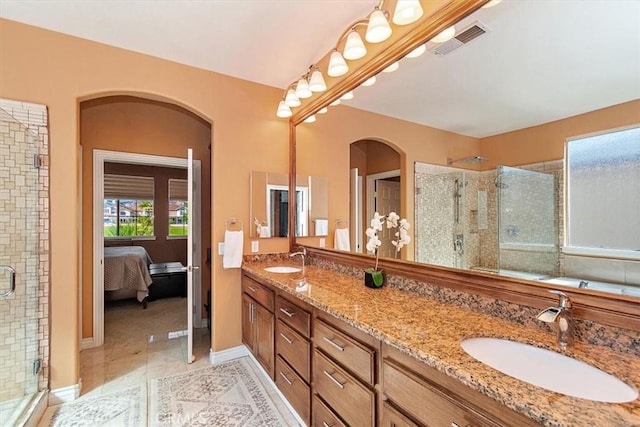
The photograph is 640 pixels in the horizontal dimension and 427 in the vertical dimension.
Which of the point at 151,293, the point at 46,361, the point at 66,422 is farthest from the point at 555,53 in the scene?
the point at 151,293

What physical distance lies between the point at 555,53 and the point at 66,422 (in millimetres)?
3426

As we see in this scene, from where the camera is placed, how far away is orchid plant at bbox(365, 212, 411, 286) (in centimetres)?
194

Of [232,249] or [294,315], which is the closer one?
[294,315]

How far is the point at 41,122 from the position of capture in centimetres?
215

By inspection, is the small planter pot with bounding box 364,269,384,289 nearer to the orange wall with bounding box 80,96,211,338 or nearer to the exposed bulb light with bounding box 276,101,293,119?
the exposed bulb light with bounding box 276,101,293,119

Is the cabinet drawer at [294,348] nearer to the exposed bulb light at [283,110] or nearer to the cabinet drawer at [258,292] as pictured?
the cabinet drawer at [258,292]

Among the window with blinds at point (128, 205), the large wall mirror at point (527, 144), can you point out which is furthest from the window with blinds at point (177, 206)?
the large wall mirror at point (527, 144)

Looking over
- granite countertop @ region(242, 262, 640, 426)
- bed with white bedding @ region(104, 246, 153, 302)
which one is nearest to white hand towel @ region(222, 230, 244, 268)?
granite countertop @ region(242, 262, 640, 426)

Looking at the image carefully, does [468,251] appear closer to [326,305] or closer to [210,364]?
[326,305]

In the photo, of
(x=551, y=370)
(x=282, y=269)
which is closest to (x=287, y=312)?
(x=282, y=269)

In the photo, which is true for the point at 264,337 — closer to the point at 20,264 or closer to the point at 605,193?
the point at 20,264

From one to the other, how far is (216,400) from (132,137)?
9.81ft

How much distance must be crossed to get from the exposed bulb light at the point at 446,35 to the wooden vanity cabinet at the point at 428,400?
1595 mm

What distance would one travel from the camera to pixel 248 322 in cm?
271
